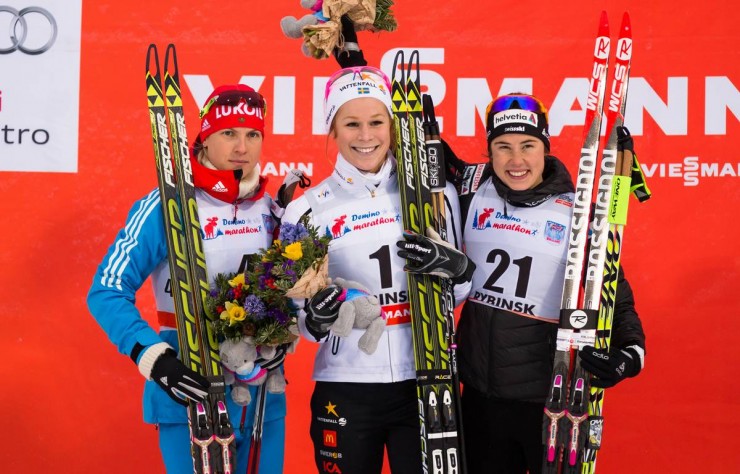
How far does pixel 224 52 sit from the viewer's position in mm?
3867

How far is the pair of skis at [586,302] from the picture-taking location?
7.89 ft

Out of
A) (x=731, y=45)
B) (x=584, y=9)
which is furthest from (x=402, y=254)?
(x=731, y=45)

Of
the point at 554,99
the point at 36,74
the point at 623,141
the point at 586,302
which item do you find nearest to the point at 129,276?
the point at 586,302

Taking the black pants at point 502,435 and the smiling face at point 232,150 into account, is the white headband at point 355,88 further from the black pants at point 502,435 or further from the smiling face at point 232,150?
the black pants at point 502,435

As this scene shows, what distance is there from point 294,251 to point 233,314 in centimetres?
26

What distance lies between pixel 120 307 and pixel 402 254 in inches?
32.1

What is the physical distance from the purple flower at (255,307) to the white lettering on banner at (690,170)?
7.22ft

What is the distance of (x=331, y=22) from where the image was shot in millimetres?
2521

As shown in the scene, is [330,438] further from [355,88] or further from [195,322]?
[355,88]

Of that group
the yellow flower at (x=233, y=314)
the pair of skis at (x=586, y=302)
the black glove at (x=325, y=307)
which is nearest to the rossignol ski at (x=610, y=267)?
the pair of skis at (x=586, y=302)

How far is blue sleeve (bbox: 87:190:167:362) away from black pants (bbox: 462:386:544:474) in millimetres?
975

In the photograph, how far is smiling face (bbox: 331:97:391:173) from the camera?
7.93ft

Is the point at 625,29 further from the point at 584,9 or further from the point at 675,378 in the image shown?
the point at 675,378

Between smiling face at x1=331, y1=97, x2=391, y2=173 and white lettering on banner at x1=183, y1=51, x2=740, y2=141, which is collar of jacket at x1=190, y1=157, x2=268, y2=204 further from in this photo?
white lettering on banner at x1=183, y1=51, x2=740, y2=141
